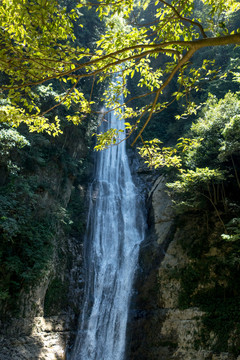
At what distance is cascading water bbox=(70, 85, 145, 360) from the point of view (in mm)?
10484

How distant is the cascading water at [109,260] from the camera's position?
10.5 m

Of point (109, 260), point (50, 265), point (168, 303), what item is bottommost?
point (168, 303)

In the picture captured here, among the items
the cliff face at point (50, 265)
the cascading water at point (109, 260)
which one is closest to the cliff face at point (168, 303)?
the cascading water at point (109, 260)

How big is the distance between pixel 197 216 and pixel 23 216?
765cm

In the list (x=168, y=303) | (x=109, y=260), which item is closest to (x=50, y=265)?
(x=109, y=260)

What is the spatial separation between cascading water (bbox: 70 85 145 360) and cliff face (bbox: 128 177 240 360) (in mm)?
782

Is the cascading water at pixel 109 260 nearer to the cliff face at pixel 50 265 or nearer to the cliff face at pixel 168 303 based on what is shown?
the cliff face at pixel 50 265

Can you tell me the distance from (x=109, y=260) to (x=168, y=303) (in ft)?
14.5

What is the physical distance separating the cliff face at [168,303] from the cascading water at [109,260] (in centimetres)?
78

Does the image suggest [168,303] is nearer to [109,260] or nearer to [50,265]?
[109,260]

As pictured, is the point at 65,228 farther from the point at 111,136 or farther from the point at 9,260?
the point at 111,136

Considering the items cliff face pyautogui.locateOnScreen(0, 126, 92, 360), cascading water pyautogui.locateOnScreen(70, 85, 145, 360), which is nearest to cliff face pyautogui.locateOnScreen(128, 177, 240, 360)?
cascading water pyautogui.locateOnScreen(70, 85, 145, 360)

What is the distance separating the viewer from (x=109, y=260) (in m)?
13.5

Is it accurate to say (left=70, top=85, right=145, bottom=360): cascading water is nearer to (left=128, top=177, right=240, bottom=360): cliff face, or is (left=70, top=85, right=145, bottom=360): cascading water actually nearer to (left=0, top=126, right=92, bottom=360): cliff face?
(left=0, top=126, right=92, bottom=360): cliff face
